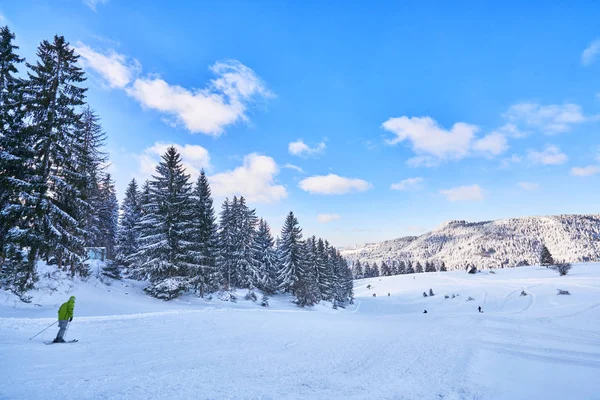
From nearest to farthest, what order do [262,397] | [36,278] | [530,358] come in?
1. [262,397]
2. [530,358]
3. [36,278]

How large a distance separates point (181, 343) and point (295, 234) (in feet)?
107

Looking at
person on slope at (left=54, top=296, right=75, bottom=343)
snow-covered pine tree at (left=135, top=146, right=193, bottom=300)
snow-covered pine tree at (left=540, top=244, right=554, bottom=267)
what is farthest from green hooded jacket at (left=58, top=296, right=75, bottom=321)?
snow-covered pine tree at (left=540, top=244, right=554, bottom=267)

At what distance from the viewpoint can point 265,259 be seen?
146ft

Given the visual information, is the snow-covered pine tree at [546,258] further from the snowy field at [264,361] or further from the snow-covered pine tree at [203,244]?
the snow-covered pine tree at [203,244]

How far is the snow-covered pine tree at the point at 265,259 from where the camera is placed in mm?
40281

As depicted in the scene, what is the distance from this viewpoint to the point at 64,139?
18.1 metres

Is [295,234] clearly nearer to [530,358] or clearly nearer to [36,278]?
[36,278]

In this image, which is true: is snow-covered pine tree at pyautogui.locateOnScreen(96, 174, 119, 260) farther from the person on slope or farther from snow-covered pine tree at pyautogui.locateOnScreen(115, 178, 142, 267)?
the person on slope

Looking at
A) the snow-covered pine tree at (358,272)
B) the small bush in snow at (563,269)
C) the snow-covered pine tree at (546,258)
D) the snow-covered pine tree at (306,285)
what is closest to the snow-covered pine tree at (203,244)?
the snow-covered pine tree at (306,285)

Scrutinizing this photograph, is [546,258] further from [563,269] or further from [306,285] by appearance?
[306,285]

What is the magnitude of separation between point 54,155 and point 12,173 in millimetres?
2221

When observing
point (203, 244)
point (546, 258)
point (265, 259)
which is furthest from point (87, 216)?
point (546, 258)

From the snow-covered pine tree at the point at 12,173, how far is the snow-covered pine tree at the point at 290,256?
29.2 meters

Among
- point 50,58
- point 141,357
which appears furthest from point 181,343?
point 50,58
